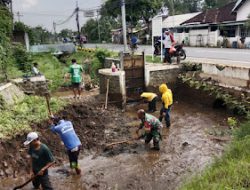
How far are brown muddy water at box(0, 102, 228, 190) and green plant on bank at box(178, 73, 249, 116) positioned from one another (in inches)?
50.1

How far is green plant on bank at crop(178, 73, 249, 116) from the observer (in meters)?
12.9

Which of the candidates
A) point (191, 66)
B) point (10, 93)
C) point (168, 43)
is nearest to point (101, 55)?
point (168, 43)

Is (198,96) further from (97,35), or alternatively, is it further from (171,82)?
(97,35)

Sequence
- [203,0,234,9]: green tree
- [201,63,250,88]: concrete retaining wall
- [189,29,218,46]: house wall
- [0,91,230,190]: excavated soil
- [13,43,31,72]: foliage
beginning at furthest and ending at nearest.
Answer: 1. [203,0,234,9]: green tree
2. [189,29,218,46]: house wall
3. [13,43,31,72]: foliage
4. [201,63,250,88]: concrete retaining wall
5. [0,91,230,190]: excavated soil

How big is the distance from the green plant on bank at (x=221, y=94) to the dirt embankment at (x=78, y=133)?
405cm

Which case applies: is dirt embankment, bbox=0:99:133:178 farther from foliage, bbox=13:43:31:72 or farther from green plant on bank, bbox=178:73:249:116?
foliage, bbox=13:43:31:72

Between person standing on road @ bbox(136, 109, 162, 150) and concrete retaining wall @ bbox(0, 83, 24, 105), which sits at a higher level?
concrete retaining wall @ bbox(0, 83, 24, 105)

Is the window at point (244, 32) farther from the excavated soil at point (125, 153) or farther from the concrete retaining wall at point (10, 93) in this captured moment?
the concrete retaining wall at point (10, 93)

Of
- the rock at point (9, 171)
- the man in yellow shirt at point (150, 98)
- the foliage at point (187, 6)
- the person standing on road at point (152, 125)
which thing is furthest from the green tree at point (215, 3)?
the rock at point (9, 171)

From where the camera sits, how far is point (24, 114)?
11.0 meters

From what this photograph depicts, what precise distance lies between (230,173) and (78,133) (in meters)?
6.68

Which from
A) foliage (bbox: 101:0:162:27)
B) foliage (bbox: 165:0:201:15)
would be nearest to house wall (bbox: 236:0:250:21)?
foliage (bbox: 101:0:162:27)

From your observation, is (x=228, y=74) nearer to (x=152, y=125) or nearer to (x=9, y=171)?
(x=152, y=125)

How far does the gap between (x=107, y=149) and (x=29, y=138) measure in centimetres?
400
